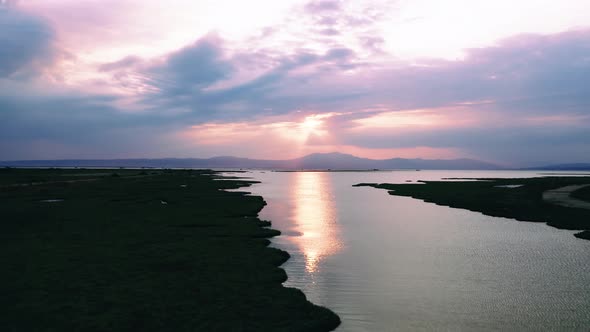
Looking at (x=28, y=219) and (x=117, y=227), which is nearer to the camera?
(x=117, y=227)

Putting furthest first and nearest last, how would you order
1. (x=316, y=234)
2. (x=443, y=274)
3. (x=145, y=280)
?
(x=316, y=234) < (x=443, y=274) < (x=145, y=280)

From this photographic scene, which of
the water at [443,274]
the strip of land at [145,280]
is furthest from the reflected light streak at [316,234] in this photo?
the strip of land at [145,280]

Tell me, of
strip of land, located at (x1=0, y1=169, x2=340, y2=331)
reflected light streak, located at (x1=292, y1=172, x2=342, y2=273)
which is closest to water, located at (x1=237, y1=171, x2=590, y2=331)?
reflected light streak, located at (x1=292, y1=172, x2=342, y2=273)

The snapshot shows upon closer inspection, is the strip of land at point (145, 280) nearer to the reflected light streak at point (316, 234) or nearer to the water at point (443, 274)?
the water at point (443, 274)

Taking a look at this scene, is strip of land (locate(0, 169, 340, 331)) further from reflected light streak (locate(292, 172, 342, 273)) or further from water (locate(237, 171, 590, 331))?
reflected light streak (locate(292, 172, 342, 273))

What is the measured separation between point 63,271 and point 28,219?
23543 millimetres

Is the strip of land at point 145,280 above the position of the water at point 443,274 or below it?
A: above

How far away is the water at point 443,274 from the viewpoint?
55.7 ft

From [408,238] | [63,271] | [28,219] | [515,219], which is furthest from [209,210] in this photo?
[515,219]

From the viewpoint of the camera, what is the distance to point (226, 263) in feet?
78.8

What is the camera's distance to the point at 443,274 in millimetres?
23594

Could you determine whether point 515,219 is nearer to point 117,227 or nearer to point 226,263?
point 226,263

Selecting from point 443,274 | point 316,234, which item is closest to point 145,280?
point 443,274

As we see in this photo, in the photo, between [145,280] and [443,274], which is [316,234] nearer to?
[443,274]
